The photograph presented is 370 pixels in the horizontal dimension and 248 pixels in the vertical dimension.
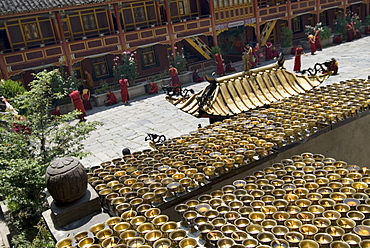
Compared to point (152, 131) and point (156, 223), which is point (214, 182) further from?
point (152, 131)

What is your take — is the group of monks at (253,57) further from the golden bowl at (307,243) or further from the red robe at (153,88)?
the golden bowl at (307,243)

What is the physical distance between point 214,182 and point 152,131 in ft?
25.7

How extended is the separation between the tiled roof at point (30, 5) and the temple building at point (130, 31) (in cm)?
4

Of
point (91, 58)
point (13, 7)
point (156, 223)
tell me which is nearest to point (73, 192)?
point (156, 223)

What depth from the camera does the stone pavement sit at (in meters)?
12.3

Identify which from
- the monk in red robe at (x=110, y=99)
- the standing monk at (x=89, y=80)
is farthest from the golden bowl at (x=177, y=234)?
the standing monk at (x=89, y=80)

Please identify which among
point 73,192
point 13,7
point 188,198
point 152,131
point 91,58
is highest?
point 13,7

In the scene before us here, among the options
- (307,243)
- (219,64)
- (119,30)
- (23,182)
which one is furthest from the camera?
(219,64)

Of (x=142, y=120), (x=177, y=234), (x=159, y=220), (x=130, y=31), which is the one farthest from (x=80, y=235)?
(x=130, y=31)

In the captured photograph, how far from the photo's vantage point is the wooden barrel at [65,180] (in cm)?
502

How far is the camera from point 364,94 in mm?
8617

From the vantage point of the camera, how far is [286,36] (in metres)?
25.4

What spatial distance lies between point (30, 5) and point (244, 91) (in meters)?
12.2

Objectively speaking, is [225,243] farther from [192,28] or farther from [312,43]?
[312,43]
